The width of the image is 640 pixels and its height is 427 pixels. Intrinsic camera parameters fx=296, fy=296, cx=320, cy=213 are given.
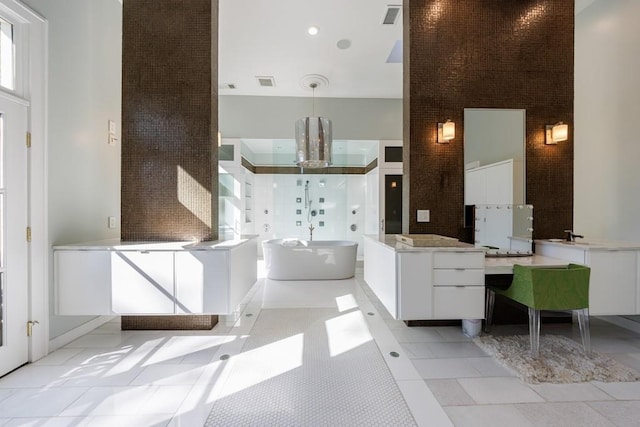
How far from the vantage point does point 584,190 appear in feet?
11.3

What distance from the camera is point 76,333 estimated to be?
260cm

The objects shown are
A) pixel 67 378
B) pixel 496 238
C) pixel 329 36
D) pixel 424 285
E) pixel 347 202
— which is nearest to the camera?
pixel 67 378

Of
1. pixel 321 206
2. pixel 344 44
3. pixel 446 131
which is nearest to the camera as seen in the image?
pixel 446 131

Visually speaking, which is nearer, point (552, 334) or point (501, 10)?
point (552, 334)

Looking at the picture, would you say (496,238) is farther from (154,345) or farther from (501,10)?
(154,345)

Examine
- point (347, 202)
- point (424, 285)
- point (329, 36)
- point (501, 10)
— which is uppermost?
point (329, 36)

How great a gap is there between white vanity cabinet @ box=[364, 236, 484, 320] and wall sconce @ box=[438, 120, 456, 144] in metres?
1.17

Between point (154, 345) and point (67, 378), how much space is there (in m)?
0.57

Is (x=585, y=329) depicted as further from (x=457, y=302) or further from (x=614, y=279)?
(x=457, y=302)

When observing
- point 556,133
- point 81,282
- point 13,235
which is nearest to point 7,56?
point 13,235

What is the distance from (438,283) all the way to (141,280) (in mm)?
2258

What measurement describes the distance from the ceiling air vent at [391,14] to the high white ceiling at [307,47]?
40mm

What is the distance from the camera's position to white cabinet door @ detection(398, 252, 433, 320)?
7.34ft

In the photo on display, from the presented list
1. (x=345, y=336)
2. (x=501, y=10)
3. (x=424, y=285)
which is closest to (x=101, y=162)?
(x=345, y=336)
